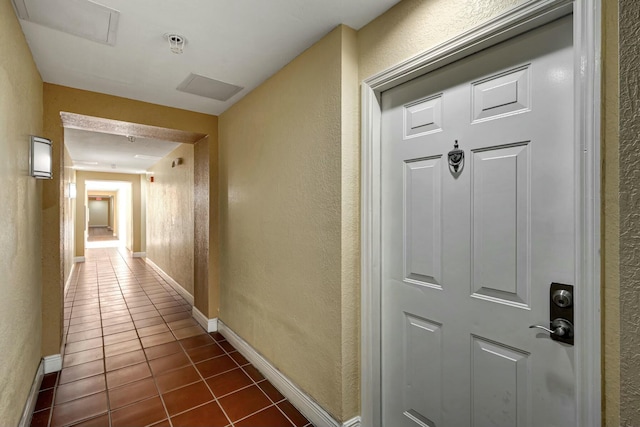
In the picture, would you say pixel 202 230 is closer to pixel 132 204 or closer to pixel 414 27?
pixel 414 27

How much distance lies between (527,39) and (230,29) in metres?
1.58

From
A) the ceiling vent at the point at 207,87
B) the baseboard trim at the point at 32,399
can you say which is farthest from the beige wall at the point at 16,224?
the ceiling vent at the point at 207,87

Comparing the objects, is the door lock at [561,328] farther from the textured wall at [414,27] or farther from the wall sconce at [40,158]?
the wall sconce at [40,158]

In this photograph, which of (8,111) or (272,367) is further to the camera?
(272,367)

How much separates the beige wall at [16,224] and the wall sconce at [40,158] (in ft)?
0.23

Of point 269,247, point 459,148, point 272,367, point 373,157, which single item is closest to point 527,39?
point 459,148

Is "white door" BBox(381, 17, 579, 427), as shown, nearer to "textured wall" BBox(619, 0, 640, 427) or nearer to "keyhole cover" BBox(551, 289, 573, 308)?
"keyhole cover" BBox(551, 289, 573, 308)

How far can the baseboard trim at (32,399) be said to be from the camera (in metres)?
1.87

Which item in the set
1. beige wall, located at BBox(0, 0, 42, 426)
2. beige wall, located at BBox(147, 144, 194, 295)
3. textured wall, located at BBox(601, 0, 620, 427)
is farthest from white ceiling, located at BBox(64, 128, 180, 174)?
textured wall, located at BBox(601, 0, 620, 427)

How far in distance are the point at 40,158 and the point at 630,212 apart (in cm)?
320

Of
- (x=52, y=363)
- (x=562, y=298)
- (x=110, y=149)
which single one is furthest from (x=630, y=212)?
(x=110, y=149)

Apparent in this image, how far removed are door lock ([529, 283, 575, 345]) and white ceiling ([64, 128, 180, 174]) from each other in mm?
5123

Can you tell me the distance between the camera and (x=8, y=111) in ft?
4.98

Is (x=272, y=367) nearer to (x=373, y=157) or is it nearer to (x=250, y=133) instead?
(x=373, y=157)
